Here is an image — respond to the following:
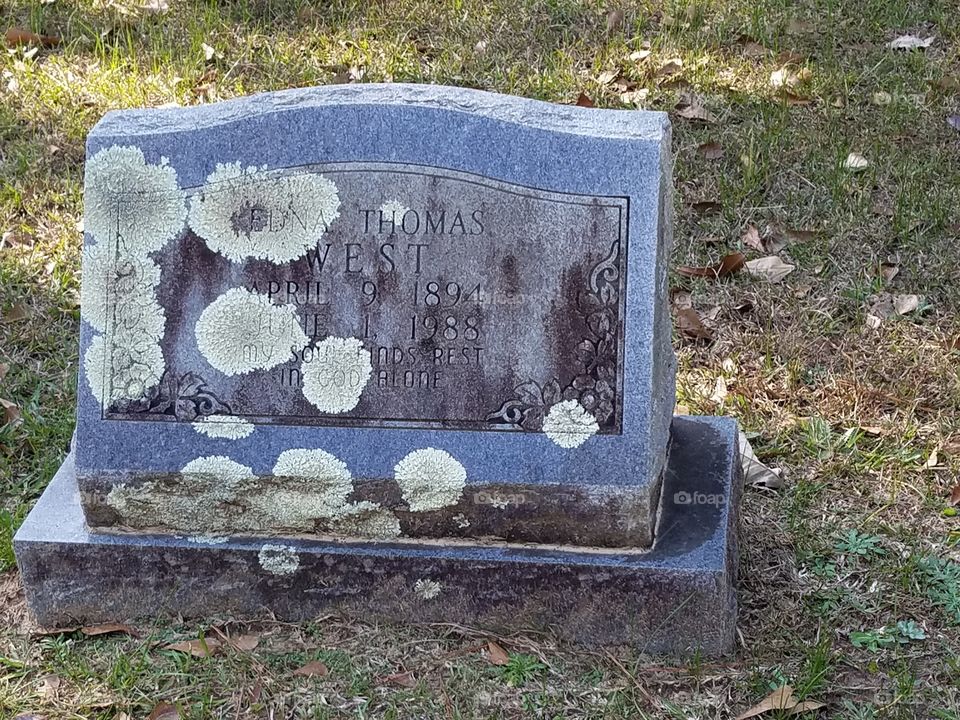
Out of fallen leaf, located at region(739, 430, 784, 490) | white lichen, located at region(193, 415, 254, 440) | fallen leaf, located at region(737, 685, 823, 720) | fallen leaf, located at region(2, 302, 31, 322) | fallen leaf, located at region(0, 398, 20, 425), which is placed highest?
white lichen, located at region(193, 415, 254, 440)

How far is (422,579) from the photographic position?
10.2 feet

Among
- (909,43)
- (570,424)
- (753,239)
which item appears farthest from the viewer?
(909,43)

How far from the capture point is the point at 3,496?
3793 mm

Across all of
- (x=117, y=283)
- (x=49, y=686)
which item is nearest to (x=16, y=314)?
(x=117, y=283)

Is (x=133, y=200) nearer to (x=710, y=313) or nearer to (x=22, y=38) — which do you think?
(x=710, y=313)

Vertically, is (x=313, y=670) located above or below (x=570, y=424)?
below

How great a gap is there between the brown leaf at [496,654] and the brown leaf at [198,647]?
65cm

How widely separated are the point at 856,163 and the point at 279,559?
310 centimetres

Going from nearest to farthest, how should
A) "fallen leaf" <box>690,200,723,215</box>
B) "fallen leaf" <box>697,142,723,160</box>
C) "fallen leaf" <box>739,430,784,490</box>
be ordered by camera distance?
"fallen leaf" <box>739,430,784,490</box>, "fallen leaf" <box>690,200,723,215</box>, "fallen leaf" <box>697,142,723,160</box>

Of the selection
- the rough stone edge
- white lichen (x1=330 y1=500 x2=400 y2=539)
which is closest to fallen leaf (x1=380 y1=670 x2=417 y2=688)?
white lichen (x1=330 y1=500 x2=400 y2=539)

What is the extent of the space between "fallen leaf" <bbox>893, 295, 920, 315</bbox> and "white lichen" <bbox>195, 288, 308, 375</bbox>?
236 cm

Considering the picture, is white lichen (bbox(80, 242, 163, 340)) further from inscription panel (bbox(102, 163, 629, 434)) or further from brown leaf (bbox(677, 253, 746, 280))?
brown leaf (bbox(677, 253, 746, 280))

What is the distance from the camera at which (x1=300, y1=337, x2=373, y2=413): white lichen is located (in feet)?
10.1

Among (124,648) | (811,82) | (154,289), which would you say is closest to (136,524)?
(124,648)
